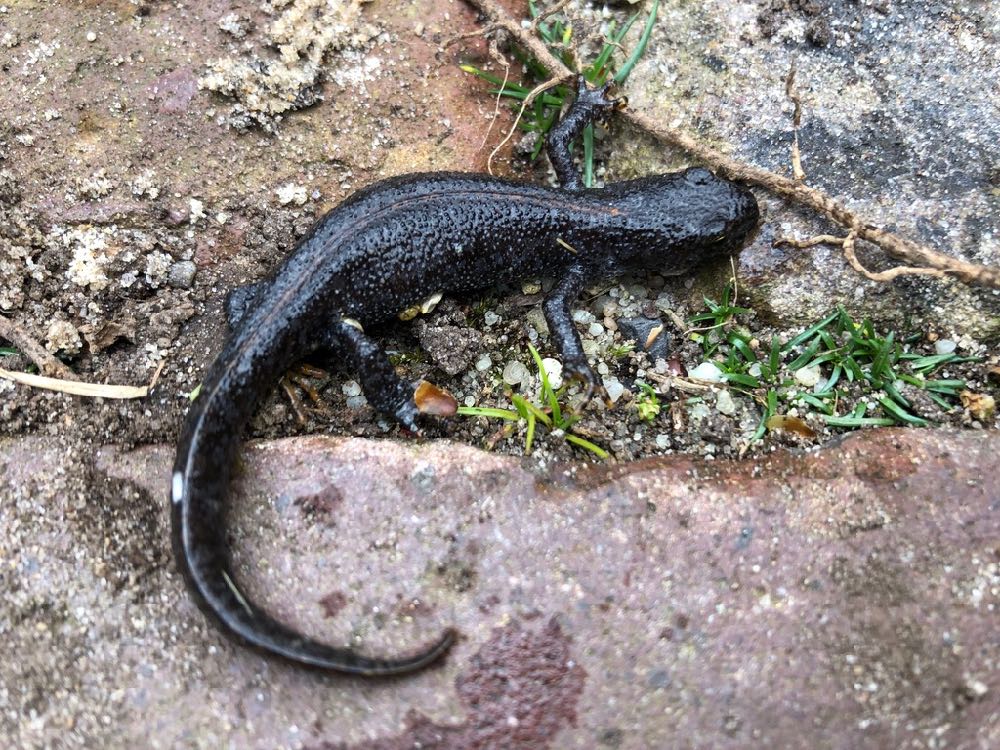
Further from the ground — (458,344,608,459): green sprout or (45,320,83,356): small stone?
(45,320,83,356): small stone

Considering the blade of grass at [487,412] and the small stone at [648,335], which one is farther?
the small stone at [648,335]

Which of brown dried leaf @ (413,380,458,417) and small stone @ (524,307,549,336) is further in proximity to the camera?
small stone @ (524,307,549,336)

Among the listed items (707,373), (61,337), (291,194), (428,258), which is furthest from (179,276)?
(707,373)

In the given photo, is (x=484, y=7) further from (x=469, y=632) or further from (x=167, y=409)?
(x=469, y=632)

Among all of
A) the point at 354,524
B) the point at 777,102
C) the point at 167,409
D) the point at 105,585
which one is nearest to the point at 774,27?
the point at 777,102

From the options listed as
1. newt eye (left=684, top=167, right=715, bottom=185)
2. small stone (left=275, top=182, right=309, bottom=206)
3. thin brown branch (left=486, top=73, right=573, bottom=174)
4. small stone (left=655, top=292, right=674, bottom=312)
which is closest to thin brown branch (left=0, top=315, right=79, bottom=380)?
small stone (left=275, top=182, right=309, bottom=206)

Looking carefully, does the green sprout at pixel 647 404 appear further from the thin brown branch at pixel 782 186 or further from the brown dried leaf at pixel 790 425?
the thin brown branch at pixel 782 186

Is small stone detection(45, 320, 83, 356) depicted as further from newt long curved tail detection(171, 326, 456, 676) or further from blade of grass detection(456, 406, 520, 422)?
blade of grass detection(456, 406, 520, 422)

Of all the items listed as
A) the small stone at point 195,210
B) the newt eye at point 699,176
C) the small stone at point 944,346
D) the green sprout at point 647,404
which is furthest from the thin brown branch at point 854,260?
the small stone at point 195,210
